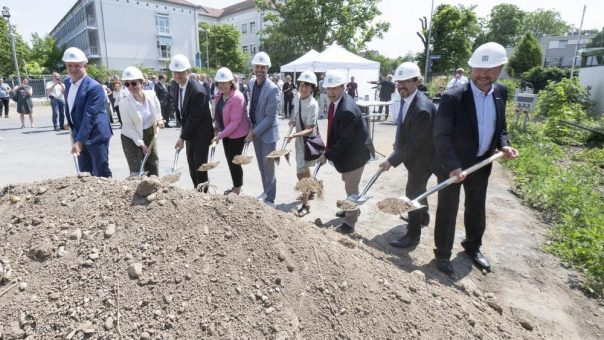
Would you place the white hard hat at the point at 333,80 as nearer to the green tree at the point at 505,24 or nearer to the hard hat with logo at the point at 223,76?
the hard hat with logo at the point at 223,76

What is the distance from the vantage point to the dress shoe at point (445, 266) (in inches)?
128

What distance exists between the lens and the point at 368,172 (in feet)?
22.4

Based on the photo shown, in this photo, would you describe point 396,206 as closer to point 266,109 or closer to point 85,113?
point 266,109

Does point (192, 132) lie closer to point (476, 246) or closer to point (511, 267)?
point (476, 246)

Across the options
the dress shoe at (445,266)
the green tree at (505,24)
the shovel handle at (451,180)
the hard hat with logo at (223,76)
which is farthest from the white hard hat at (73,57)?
the green tree at (505,24)

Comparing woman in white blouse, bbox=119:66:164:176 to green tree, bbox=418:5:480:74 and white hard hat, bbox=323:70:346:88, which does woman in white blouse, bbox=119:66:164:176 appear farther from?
green tree, bbox=418:5:480:74

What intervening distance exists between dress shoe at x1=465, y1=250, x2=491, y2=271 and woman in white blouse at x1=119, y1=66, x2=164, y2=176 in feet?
11.5

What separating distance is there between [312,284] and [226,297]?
53cm

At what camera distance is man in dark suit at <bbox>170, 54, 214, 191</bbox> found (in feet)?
13.7

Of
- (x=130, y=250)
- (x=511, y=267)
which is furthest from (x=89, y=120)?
(x=511, y=267)

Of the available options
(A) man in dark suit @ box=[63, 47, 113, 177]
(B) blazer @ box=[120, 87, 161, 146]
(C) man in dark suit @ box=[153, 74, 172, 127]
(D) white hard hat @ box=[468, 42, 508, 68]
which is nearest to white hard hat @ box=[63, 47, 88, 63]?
(A) man in dark suit @ box=[63, 47, 113, 177]

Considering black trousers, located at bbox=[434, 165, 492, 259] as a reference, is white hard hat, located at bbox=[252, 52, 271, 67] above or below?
above

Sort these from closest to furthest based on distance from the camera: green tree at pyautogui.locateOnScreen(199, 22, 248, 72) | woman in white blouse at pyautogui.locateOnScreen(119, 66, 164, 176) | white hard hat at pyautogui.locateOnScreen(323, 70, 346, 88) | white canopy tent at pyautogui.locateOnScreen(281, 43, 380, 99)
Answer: white hard hat at pyautogui.locateOnScreen(323, 70, 346, 88) → woman in white blouse at pyautogui.locateOnScreen(119, 66, 164, 176) → white canopy tent at pyautogui.locateOnScreen(281, 43, 380, 99) → green tree at pyautogui.locateOnScreen(199, 22, 248, 72)

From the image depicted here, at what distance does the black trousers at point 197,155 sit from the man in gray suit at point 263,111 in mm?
508
